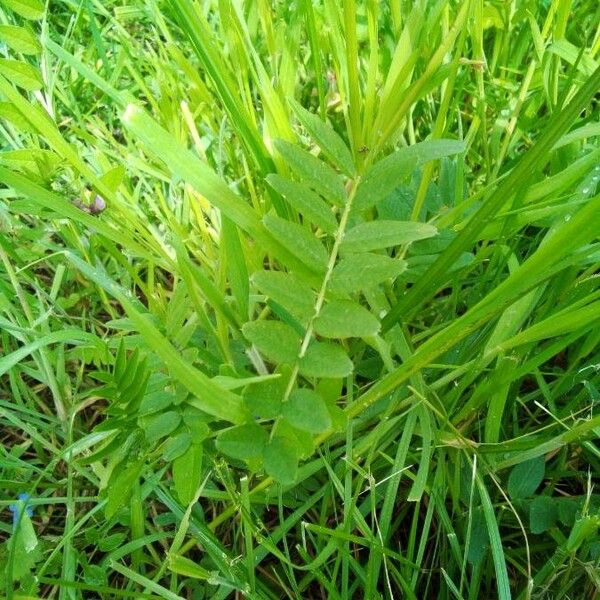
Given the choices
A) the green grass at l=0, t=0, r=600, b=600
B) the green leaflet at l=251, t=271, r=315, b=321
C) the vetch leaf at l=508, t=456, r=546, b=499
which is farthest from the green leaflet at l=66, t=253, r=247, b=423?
the vetch leaf at l=508, t=456, r=546, b=499

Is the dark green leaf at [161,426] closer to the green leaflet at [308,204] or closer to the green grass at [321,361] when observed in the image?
the green grass at [321,361]

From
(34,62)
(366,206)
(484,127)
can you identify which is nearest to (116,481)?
(366,206)

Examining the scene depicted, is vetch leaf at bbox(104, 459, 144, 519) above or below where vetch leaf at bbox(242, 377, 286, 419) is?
below

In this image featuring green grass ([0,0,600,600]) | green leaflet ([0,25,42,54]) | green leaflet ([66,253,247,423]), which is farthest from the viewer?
green leaflet ([0,25,42,54])

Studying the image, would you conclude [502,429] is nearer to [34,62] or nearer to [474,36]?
[474,36]

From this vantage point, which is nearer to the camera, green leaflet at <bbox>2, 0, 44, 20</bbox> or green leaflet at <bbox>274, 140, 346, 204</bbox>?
green leaflet at <bbox>274, 140, 346, 204</bbox>

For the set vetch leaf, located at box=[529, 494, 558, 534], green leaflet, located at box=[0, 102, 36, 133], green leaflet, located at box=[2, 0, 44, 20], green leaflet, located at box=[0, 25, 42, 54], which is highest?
green leaflet, located at box=[2, 0, 44, 20]

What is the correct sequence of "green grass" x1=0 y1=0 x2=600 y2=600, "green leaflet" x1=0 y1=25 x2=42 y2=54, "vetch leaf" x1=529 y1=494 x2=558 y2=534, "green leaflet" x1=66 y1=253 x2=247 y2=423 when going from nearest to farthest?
1. "green leaflet" x1=66 y1=253 x2=247 y2=423
2. "green grass" x1=0 y1=0 x2=600 y2=600
3. "vetch leaf" x1=529 y1=494 x2=558 y2=534
4. "green leaflet" x1=0 y1=25 x2=42 y2=54

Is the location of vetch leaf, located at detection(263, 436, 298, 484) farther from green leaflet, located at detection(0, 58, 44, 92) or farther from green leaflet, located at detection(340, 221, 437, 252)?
green leaflet, located at detection(0, 58, 44, 92)

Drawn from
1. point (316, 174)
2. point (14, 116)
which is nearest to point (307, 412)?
point (316, 174)
